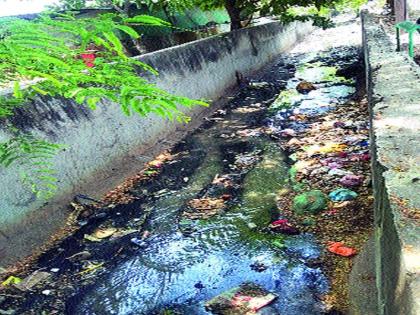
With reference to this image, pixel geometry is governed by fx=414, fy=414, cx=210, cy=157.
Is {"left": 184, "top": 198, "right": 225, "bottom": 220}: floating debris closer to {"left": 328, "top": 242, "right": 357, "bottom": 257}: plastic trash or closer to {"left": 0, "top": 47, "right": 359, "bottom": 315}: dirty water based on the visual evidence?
{"left": 0, "top": 47, "right": 359, "bottom": 315}: dirty water

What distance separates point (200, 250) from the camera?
3.13 m

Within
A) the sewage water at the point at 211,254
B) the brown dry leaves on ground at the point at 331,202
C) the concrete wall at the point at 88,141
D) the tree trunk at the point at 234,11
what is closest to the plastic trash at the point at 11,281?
the concrete wall at the point at 88,141

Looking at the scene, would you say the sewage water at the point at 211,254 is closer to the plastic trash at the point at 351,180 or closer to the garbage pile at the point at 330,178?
the garbage pile at the point at 330,178

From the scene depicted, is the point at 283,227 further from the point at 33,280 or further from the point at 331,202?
the point at 33,280

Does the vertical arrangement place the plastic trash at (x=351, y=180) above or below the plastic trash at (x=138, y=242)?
above

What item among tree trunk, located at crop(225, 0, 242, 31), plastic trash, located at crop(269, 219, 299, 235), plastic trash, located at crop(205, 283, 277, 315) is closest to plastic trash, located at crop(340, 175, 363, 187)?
plastic trash, located at crop(269, 219, 299, 235)

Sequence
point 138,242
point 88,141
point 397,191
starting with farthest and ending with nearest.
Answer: point 88,141
point 138,242
point 397,191

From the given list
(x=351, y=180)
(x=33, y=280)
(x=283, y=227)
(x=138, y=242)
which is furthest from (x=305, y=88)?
(x=33, y=280)

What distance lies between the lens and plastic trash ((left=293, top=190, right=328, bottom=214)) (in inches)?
132

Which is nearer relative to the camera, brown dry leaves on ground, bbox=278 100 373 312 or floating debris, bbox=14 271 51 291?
brown dry leaves on ground, bbox=278 100 373 312

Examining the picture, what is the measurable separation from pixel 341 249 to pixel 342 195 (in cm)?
74

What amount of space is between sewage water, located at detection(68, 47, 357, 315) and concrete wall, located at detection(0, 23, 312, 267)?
0.55m

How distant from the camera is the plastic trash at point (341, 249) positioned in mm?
2762

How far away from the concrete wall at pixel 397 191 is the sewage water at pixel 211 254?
428 millimetres
